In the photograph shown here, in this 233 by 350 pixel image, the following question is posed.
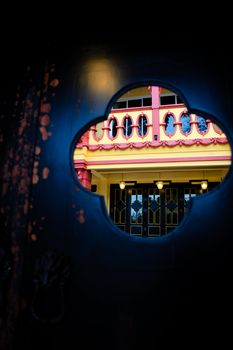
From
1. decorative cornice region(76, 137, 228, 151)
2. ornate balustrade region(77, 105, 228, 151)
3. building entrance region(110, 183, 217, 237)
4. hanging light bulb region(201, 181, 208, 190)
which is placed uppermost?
ornate balustrade region(77, 105, 228, 151)

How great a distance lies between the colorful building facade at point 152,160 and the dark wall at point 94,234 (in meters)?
4.57

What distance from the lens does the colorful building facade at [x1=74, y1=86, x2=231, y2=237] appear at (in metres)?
6.24

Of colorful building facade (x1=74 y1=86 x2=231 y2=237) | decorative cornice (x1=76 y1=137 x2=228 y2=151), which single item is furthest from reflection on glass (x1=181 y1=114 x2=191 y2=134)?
decorative cornice (x1=76 y1=137 x2=228 y2=151)

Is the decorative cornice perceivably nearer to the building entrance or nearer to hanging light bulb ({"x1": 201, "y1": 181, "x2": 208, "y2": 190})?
hanging light bulb ({"x1": 201, "y1": 181, "x2": 208, "y2": 190})

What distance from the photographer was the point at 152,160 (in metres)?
6.47

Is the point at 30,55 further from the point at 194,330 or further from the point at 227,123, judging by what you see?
the point at 194,330

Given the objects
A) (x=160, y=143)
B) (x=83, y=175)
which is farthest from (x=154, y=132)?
(x=83, y=175)

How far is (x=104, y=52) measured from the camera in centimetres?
105

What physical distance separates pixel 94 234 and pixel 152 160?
225 inches

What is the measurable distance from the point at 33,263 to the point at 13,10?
1.10m

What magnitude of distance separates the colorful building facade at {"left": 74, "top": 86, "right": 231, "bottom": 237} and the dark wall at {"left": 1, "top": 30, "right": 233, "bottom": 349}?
4565mm

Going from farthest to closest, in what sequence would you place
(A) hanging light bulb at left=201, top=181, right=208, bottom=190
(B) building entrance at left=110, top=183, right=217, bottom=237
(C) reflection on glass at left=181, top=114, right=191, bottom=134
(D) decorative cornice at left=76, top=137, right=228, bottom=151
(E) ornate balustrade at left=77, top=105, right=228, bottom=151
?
(B) building entrance at left=110, top=183, right=217, bottom=237 → (A) hanging light bulb at left=201, top=181, right=208, bottom=190 → (C) reflection on glass at left=181, top=114, right=191, bottom=134 → (E) ornate balustrade at left=77, top=105, right=228, bottom=151 → (D) decorative cornice at left=76, top=137, right=228, bottom=151

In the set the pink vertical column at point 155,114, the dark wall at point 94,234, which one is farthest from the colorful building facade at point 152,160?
the dark wall at point 94,234

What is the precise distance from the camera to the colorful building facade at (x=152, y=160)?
6.24 meters
